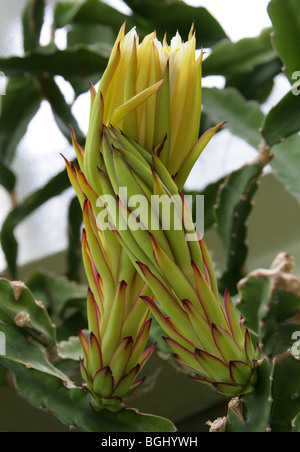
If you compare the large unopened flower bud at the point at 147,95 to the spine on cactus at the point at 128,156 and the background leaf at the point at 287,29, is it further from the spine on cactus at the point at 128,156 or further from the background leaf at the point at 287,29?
the background leaf at the point at 287,29

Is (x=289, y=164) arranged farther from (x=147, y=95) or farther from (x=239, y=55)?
(x=147, y=95)

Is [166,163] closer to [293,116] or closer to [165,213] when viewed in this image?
[165,213]

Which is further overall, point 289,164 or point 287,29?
point 289,164

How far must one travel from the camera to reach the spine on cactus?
1.01ft

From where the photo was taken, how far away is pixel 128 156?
30 cm

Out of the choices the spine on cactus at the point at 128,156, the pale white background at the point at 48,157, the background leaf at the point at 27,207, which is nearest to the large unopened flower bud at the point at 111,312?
the spine on cactus at the point at 128,156

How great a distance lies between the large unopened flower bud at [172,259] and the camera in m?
0.30

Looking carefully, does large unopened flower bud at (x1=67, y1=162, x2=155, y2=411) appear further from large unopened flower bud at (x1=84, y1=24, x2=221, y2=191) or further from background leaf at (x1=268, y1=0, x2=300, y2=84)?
background leaf at (x1=268, y1=0, x2=300, y2=84)

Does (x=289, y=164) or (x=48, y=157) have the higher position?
(x=48, y=157)

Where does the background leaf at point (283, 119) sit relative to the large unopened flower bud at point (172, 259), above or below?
above

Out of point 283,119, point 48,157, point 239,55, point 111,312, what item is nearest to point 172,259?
point 111,312

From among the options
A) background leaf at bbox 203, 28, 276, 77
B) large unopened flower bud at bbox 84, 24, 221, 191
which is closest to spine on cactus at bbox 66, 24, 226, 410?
large unopened flower bud at bbox 84, 24, 221, 191

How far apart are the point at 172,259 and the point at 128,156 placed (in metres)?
0.06

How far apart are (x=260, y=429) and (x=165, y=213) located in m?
0.16
